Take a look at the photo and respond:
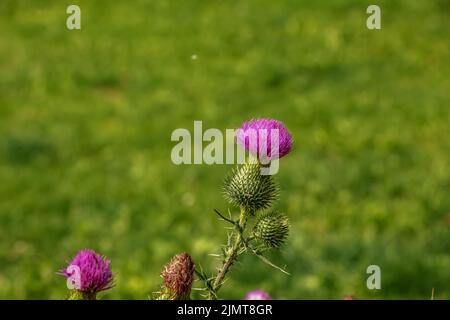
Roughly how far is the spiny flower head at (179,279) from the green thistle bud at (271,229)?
0.70ft

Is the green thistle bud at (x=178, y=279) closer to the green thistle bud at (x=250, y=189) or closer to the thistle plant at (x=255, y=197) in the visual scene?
the thistle plant at (x=255, y=197)

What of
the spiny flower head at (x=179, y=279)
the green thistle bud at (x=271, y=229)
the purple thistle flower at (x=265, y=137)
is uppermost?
the purple thistle flower at (x=265, y=137)

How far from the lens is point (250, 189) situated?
227 cm

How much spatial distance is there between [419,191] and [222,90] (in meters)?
3.19

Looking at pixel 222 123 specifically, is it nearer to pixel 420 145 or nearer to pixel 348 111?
pixel 348 111

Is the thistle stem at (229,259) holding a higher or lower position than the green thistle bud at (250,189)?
lower

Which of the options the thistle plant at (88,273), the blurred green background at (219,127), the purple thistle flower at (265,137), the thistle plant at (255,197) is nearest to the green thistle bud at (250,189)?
the thistle plant at (255,197)

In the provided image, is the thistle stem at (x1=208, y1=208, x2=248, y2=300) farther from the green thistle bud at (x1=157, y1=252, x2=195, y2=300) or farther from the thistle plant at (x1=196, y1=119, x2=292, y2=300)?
the green thistle bud at (x1=157, y1=252, x2=195, y2=300)

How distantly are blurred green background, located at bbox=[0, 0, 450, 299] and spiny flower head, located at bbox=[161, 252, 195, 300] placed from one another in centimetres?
284

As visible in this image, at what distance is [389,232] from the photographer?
658 centimetres

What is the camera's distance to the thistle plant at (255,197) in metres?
2.02

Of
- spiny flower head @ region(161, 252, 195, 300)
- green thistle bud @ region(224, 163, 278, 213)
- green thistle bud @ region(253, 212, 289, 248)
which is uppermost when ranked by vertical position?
green thistle bud @ region(224, 163, 278, 213)

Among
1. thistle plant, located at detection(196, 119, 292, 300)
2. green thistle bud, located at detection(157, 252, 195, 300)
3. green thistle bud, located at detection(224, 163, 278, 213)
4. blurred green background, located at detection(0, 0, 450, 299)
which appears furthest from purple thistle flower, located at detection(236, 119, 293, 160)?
blurred green background, located at detection(0, 0, 450, 299)

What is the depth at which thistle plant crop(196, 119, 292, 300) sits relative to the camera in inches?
79.4
